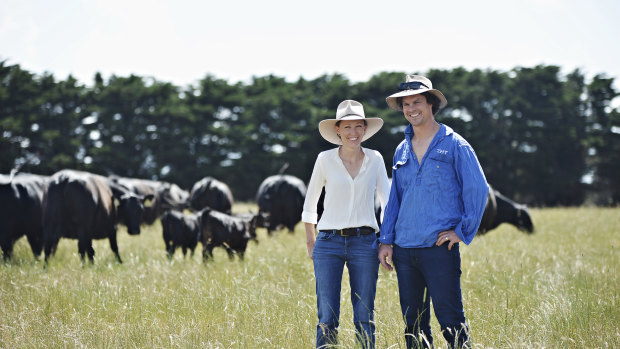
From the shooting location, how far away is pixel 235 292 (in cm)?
635

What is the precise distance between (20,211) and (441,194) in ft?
29.8

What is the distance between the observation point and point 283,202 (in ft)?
51.1

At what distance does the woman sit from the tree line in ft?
88.2

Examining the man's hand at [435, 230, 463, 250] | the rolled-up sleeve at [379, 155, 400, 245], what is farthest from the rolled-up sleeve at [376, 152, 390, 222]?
the man's hand at [435, 230, 463, 250]

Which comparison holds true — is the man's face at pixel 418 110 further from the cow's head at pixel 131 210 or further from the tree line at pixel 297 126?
the tree line at pixel 297 126

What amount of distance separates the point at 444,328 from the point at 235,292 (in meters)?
3.19

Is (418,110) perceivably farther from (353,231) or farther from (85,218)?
(85,218)

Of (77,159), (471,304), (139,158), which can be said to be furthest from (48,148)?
(471,304)

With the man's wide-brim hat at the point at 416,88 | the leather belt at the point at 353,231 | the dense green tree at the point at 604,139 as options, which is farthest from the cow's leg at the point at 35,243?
the dense green tree at the point at 604,139

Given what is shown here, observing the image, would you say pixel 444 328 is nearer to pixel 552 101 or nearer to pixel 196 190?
pixel 196 190

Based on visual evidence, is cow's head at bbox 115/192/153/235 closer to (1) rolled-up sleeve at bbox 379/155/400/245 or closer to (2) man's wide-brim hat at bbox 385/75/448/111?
(1) rolled-up sleeve at bbox 379/155/400/245

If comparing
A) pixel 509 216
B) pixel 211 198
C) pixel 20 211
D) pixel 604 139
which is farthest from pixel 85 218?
pixel 604 139

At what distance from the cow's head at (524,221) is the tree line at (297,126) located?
15.1 metres

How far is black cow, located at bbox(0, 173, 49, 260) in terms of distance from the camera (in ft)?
31.8
